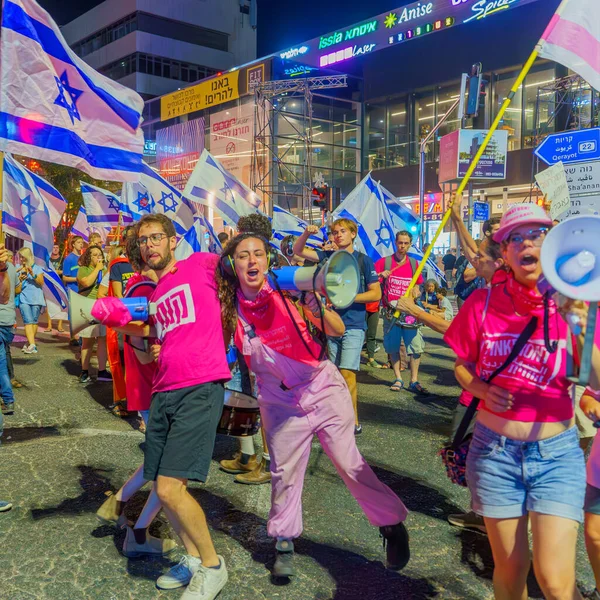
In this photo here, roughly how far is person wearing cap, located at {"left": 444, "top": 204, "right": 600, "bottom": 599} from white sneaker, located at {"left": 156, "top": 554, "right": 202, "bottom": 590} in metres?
1.53

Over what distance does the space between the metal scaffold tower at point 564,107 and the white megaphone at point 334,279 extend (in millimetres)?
18036

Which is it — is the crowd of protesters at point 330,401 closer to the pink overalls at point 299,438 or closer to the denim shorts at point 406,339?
the pink overalls at point 299,438

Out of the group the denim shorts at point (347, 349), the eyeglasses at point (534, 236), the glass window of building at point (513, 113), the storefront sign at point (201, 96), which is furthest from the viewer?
the storefront sign at point (201, 96)

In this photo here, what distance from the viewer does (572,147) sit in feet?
27.2

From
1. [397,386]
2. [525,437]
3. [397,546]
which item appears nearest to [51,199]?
[397,386]

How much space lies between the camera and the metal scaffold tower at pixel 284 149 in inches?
1120

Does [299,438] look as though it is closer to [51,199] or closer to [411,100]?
[51,199]

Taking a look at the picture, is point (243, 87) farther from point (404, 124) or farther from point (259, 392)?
point (259, 392)

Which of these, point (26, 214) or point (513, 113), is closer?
point (26, 214)

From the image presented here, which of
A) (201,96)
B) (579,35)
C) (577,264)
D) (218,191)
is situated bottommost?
→ (577,264)

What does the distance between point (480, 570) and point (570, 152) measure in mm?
6632

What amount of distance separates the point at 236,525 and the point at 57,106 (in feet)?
13.7

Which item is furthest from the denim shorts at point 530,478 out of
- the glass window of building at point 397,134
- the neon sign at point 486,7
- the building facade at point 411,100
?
the glass window of building at point 397,134

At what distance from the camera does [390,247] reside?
32.7 ft
